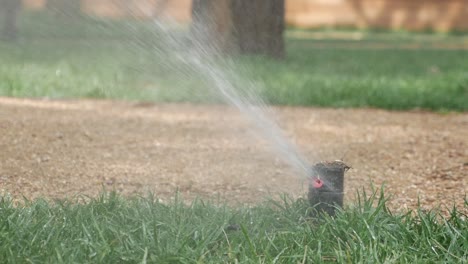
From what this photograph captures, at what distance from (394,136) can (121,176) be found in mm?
2112

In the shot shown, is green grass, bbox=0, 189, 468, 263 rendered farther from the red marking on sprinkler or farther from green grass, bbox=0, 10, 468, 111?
green grass, bbox=0, 10, 468, 111

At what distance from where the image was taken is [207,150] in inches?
209

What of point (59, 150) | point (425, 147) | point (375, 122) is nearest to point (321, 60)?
point (375, 122)

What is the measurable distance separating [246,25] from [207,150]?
532cm

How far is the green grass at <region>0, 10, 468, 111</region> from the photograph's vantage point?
24.2 ft

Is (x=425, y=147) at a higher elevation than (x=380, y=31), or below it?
below

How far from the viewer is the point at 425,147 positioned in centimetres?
555

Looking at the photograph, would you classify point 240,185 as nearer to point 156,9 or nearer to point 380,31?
point 156,9

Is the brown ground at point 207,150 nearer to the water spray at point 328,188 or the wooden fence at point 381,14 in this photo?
the water spray at point 328,188

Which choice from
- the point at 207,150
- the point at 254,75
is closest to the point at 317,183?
the point at 207,150

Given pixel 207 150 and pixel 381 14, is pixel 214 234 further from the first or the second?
pixel 381 14

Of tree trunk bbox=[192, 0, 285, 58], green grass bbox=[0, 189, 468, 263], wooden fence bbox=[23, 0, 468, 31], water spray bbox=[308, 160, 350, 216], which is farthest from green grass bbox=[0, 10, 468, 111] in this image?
wooden fence bbox=[23, 0, 468, 31]

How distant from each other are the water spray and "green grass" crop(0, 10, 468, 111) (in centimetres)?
A: 279

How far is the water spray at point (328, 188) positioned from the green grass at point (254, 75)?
110 inches
